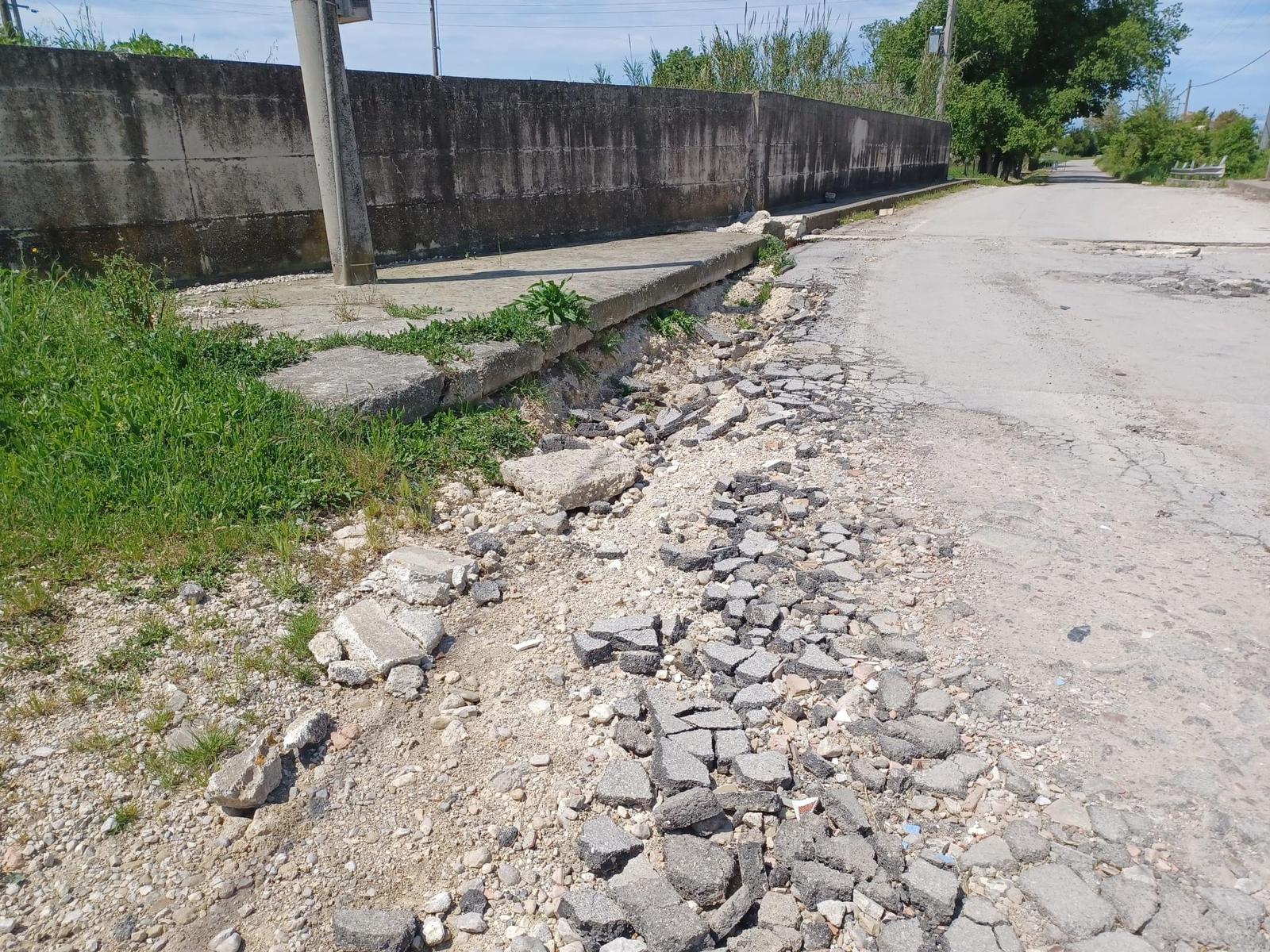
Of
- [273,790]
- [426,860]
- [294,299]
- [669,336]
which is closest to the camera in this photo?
[426,860]

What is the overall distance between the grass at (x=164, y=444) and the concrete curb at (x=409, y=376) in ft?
0.30

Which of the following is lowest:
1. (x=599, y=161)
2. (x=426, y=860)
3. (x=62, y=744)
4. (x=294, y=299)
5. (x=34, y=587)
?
(x=426, y=860)

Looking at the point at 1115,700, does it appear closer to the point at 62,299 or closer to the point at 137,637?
the point at 137,637

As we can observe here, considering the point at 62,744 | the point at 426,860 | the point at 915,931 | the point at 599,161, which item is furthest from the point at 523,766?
the point at 599,161

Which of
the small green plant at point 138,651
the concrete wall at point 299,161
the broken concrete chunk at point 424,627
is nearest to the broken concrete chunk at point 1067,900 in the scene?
the broken concrete chunk at point 424,627

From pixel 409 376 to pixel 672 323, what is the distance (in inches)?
119

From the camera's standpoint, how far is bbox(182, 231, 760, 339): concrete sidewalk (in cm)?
487

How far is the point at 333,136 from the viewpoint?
5277mm

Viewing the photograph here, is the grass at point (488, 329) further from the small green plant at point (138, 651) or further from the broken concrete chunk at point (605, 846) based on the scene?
the broken concrete chunk at point (605, 846)

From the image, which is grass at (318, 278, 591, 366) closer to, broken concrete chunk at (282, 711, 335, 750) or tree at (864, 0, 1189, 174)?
broken concrete chunk at (282, 711, 335, 750)

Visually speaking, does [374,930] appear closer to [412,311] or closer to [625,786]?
[625,786]

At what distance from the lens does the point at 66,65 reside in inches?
191

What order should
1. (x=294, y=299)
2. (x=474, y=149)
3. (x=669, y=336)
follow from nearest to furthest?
(x=294, y=299) < (x=669, y=336) < (x=474, y=149)

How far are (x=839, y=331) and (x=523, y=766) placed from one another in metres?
5.22
